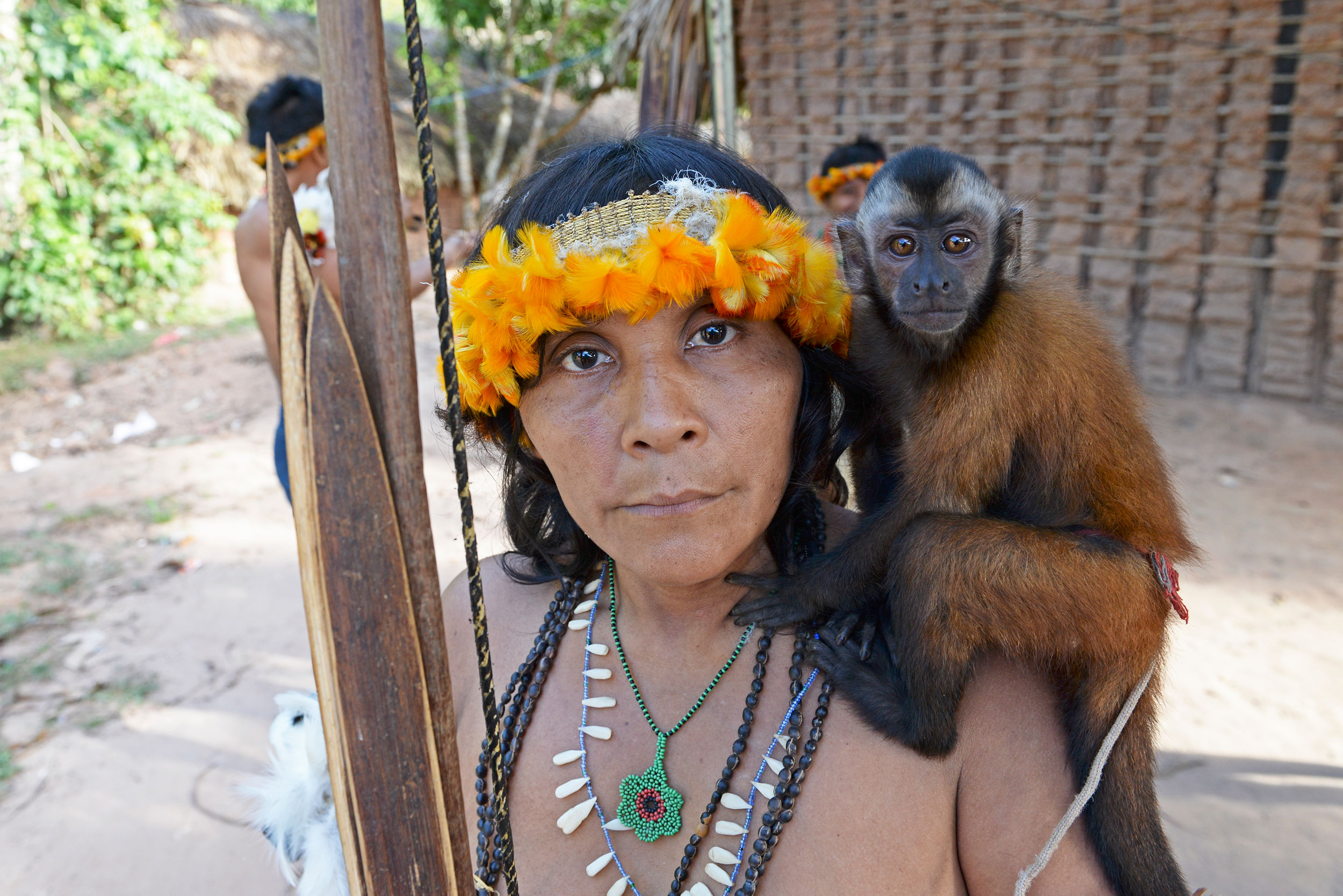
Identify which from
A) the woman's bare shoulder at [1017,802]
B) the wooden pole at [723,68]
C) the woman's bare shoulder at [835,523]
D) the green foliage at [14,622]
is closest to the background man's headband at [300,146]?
the wooden pole at [723,68]

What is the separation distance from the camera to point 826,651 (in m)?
1.70

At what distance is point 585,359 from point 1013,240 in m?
1.51

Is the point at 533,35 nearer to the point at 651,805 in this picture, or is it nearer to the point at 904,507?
the point at 904,507

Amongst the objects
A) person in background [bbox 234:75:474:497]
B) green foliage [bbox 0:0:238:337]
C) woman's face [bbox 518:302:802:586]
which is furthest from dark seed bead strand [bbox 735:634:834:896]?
green foliage [bbox 0:0:238:337]

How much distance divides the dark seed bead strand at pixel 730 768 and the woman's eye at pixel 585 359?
0.62 m

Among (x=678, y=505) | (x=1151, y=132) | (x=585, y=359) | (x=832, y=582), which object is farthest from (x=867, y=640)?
(x=1151, y=132)

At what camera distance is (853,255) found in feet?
8.90

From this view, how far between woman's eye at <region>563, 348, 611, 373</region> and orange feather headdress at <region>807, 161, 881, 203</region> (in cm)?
475

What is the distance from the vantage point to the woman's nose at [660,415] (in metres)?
1.43

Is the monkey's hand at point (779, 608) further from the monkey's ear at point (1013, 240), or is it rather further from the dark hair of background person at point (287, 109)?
the dark hair of background person at point (287, 109)

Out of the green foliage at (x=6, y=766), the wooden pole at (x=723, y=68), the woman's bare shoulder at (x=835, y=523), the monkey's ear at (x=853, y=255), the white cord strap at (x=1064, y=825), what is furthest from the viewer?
the wooden pole at (x=723, y=68)

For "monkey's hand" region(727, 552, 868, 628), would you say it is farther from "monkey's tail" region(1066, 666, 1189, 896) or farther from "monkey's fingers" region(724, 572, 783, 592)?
"monkey's tail" region(1066, 666, 1189, 896)

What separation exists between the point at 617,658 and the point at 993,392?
3.61 ft

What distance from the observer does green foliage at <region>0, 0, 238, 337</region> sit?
11.2m
